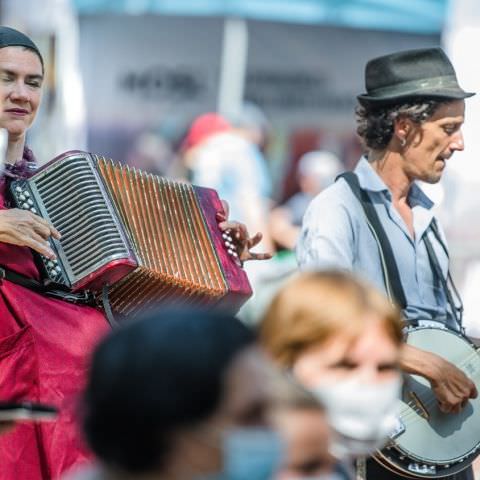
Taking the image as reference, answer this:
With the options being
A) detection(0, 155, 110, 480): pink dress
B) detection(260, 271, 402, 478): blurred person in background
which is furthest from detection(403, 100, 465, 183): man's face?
detection(260, 271, 402, 478): blurred person in background

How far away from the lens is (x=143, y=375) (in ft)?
8.02

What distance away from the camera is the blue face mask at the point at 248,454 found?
8.02ft

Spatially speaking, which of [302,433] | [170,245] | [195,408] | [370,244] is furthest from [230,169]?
[195,408]

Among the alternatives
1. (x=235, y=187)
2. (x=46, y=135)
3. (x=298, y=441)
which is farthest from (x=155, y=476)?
(x=46, y=135)

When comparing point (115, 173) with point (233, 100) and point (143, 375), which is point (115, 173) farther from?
point (233, 100)

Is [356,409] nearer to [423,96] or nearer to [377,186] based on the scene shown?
[377,186]

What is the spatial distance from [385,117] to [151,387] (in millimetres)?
2939

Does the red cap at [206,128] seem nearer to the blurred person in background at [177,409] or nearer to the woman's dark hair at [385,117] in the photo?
the woman's dark hair at [385,117]

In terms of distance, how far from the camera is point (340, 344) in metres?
3.27

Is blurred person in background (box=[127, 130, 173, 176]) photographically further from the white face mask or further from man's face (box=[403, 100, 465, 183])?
the white face mask

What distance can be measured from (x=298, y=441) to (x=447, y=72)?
2.73 m

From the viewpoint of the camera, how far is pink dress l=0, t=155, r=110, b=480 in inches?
185

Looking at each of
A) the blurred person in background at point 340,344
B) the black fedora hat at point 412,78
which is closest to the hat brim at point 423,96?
the black fedora hat at point 412,78

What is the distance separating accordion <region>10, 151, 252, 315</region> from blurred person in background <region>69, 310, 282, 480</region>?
2.36 metres
